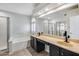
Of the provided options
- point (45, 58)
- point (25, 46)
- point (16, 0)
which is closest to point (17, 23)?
point (25, 46)

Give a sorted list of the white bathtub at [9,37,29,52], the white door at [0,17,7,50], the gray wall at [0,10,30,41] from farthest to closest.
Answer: the gray wall at [0,10,30,41], the white door at [0,17,7,50], the white bathtub at [9,37,29,52]

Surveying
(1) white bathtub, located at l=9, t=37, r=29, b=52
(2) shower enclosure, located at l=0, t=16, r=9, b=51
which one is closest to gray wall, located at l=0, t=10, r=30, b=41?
(2) shower enclosure, located at l=0, t=16, r=9, b=51

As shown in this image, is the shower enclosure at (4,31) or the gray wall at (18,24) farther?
the gray wall at (18,24)

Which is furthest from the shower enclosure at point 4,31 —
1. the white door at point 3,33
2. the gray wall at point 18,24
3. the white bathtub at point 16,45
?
the white bathtub at point 16,45

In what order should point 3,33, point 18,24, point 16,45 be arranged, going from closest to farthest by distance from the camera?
point 16,45
point 3,33
point 18,24

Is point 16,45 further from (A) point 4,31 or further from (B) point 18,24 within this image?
(B) point 18,24

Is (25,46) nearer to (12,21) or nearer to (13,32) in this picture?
(13,32)

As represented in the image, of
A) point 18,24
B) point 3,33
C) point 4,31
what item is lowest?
point 3,33

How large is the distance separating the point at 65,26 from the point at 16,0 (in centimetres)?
194

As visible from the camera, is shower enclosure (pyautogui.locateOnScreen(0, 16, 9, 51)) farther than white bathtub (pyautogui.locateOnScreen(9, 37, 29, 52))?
Yes

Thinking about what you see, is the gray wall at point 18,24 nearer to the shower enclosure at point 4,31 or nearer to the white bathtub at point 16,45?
the shower enclosure at point 4,31

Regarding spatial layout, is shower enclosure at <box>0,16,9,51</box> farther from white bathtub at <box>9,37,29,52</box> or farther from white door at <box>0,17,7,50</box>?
white bathtub at <box>9,37,29,52</box>

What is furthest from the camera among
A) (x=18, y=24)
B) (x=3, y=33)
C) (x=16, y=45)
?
(x=18, y=24)

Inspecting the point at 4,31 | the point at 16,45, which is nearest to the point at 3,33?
the point at 4,31
